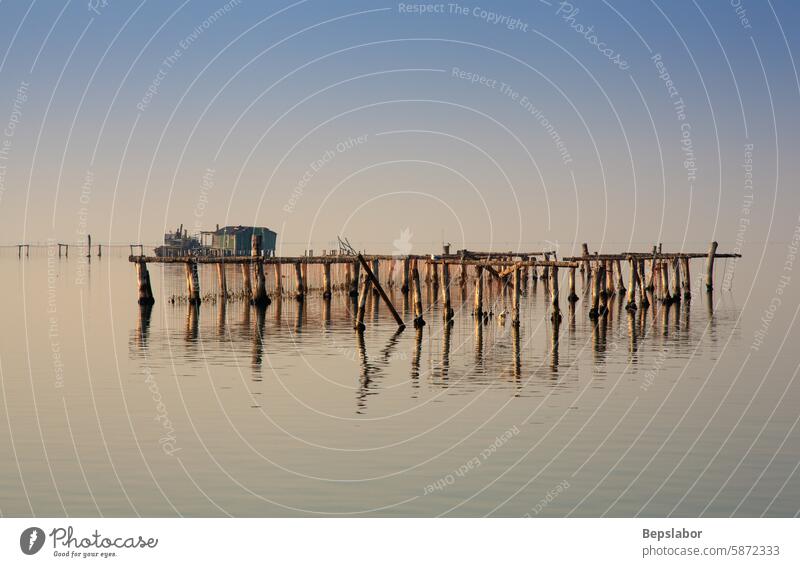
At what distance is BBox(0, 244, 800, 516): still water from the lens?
1606 cm

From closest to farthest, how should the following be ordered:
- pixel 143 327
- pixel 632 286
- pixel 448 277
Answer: pixel 143 327, pixel 632 286, pixel 448 277

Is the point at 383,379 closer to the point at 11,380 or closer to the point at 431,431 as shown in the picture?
the point at 431,431

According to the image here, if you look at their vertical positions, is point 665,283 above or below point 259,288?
above

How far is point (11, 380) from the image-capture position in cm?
2744

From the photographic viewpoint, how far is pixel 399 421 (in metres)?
21.8

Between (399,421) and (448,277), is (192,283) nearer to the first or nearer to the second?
(448,277)

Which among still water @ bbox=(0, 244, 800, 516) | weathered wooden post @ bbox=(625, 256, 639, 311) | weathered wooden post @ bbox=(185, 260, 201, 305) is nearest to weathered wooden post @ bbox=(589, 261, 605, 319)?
still water @ bbox=(0, 244, 800, 516)

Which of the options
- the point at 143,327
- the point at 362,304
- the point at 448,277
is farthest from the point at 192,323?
the point at 448,277

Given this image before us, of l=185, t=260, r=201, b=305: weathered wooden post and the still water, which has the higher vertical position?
l=185, t=260, r=201, b=305: weathered wooden post

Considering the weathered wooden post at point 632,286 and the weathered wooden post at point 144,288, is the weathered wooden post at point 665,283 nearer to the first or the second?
the weathered wooden post at point 632,286

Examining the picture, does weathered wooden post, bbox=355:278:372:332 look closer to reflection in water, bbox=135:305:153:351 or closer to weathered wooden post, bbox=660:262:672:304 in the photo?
reflection in water, bbox=135:305:153:351

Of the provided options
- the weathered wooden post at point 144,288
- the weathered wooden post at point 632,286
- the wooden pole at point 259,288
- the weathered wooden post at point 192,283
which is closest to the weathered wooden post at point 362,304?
the wooden pole at point 259,288

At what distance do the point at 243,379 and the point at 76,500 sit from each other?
466 inches

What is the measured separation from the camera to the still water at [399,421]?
16062 mm
